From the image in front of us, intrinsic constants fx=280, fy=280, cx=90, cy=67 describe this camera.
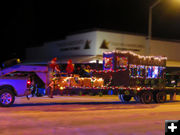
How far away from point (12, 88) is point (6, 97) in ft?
1.80

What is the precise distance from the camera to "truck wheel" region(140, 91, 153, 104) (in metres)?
16.4

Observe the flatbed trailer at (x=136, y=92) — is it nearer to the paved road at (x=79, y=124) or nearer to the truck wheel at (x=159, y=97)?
the truck wheel at (x=159, y=97)

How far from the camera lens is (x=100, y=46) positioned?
83.5 feet

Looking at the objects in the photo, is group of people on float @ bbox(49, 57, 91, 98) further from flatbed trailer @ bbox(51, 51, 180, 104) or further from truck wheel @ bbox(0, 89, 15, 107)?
truck wheel @ bbox(0, 89, 15, 107)

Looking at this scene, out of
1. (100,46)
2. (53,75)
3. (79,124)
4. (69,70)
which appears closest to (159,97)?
(69,70)

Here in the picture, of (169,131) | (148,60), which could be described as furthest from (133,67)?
(169,131)

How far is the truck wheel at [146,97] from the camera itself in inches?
645

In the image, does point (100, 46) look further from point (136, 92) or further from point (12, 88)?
point (12, 88)

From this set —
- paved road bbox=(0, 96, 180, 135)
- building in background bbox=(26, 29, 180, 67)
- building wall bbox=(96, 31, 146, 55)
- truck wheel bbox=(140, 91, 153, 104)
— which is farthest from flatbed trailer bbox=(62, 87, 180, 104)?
building wall bbox=(96, 31, 146, 55)

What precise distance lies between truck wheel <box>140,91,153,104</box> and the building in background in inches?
327

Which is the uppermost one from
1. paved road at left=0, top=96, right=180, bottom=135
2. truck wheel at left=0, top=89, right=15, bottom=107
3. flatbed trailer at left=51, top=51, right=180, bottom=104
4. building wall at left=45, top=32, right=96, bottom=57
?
building wall at left=45, top=32, right=96, bottom=57

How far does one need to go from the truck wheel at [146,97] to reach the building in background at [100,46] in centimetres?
830

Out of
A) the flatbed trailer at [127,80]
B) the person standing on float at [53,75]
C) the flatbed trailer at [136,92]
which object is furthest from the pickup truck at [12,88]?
the flatbed trailer at [136,92]

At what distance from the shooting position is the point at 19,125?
9.06 metres
